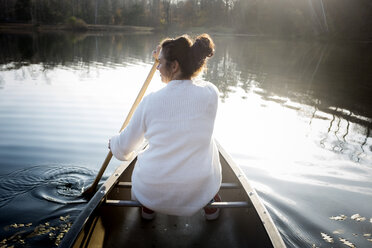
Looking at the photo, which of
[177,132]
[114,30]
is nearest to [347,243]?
[177,132]

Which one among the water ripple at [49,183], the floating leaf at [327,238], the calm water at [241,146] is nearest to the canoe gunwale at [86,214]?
the calm water at [241,146]

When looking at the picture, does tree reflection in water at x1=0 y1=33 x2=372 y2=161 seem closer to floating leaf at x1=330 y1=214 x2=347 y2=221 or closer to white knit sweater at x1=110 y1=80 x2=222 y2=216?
floating leaf at x1=330 y1=214 x2=347 y2=221

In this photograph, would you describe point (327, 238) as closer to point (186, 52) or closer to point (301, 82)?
point (186, 52)

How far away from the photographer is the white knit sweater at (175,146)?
180 centimetres

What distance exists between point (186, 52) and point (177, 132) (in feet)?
1.74

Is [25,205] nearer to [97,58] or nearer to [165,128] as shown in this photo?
[165,128]

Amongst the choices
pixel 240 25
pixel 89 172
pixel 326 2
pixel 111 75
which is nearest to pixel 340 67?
pixel 111 75

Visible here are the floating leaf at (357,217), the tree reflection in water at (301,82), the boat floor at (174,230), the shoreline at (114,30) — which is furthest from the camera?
the shoreline at (114,30)

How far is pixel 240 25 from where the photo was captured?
5719 cm

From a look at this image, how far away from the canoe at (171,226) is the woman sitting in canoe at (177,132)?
316 millimetres

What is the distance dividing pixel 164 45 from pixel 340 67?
695 inches

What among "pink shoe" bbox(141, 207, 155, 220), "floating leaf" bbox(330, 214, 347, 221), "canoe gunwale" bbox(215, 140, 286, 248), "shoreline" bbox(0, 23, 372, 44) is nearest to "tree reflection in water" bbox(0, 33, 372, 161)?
"floating leaf" bbox(330, 214, 347, 221)

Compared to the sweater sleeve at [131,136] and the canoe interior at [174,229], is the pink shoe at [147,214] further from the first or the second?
the sweater sleeve at [131,136]

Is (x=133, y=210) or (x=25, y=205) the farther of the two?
(x=25, y=205)
